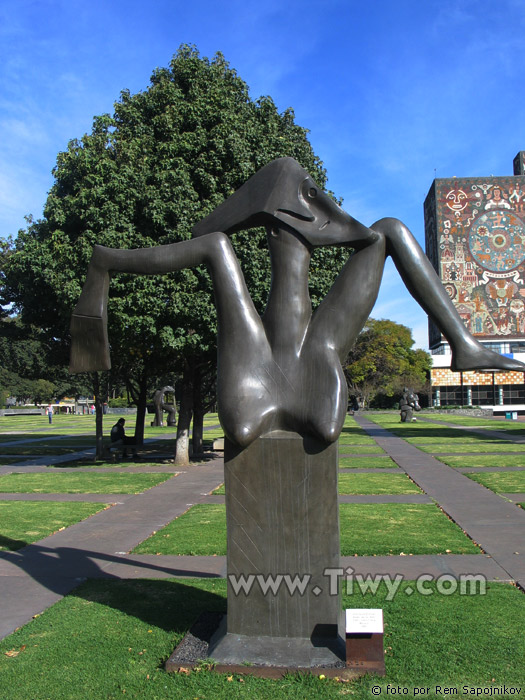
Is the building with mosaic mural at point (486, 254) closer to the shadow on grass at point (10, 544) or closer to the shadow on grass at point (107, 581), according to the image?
the shadow on grass at point (10, 544)

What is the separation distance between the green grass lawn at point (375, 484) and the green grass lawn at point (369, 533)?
144cm

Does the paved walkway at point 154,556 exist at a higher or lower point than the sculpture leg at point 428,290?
lower

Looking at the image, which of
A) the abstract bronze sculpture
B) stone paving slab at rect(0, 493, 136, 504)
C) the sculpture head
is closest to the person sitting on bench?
stone paving slab at rect(0, 493, 136, 504)

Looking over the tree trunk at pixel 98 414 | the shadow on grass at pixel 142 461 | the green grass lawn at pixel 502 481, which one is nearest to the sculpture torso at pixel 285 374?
the green grass lawn at pixel 502 481

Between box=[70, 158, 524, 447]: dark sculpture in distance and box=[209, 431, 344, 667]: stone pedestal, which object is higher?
box=[70, 158, 524, 447]: dark sculpture in distance

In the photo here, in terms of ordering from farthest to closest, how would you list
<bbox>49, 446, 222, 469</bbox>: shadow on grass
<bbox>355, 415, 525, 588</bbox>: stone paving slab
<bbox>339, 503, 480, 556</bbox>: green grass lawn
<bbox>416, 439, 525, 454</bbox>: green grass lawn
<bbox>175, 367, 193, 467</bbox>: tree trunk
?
<bbox>416, 439, 525, 454</bbox>: green grass lawn
<bbox>49, 446, 222, 469</bbox>: shadow on grass
<bbox>175, 367, 193, 467</bbox>: tree trunk
<bbox>339, 503, 480, 556</bbox>: green grass lawn
<bbox>355, 415, 525, 588</bbox>: stone paving slab

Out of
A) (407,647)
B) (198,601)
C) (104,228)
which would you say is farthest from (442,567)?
(104,228)

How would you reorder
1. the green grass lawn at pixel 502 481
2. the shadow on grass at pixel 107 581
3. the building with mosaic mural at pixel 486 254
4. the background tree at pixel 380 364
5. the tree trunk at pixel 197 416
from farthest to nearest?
the building with mosaic mural at pixel 486 254 → the background tree at pixel 380 364 → the tree trunk at pixel 197 416 → the green grass lawn at pixel 502 481 → the shadow on grass at pixel 107 581

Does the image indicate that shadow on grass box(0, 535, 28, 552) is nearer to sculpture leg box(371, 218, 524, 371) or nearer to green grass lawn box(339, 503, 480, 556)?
green grass lawn box(339, 503, 480, 556)

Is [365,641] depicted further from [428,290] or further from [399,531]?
[399,531]

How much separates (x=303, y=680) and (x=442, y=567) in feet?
9.96

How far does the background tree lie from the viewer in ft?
180

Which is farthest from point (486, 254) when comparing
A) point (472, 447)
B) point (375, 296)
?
point (375, 296)

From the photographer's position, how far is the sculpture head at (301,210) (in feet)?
14.9
